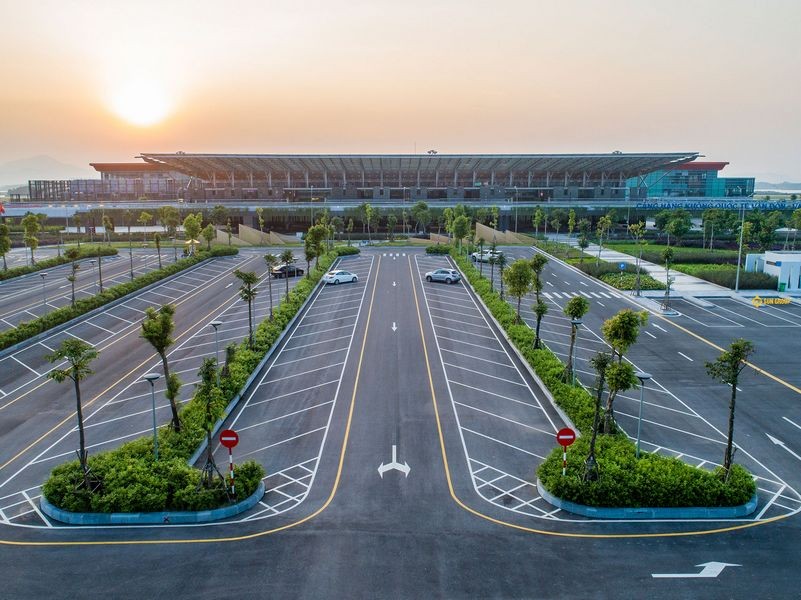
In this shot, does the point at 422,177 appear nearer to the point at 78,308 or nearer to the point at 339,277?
the point at 339,277

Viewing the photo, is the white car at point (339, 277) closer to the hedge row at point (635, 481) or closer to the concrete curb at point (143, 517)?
the hedge row at point (635, 481)

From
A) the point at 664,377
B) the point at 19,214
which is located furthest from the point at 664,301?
the point at 19,214

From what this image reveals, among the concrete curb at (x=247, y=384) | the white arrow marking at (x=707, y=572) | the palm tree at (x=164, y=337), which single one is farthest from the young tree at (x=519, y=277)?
the white arrow marking at (x=707, y=572)

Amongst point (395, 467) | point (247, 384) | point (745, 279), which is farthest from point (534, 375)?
point (745, 279)

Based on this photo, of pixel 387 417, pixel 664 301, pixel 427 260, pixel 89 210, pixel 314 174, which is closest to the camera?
pixel 387 417

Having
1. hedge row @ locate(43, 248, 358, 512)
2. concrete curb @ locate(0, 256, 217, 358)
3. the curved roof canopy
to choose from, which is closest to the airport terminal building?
the curved roof canopy

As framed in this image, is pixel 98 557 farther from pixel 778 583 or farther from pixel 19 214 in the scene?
pixel 19 214
